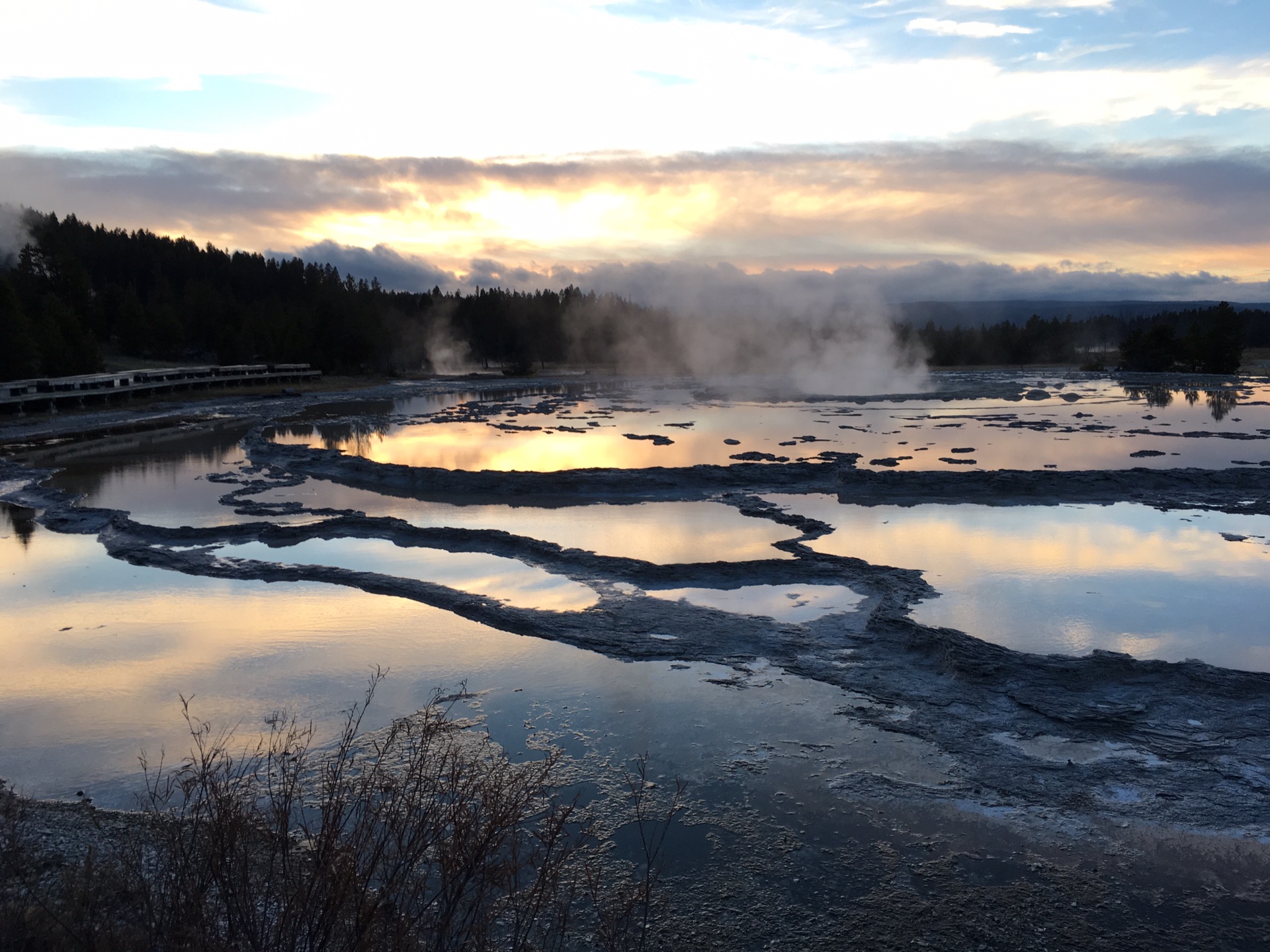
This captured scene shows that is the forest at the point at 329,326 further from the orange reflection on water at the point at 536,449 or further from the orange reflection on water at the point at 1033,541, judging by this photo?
the orange reflection on water at the point at 1033,541

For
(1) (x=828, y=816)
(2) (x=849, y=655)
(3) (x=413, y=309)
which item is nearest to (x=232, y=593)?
(2) (x=849, y=655)

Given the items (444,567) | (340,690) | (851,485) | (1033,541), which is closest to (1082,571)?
(1033,541)

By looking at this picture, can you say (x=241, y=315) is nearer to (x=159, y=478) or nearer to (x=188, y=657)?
(x=159, y=478)

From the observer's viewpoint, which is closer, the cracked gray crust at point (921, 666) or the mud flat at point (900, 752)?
the mud flat at point (900, 752)

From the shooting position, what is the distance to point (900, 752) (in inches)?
244

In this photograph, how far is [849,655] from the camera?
7.95 m

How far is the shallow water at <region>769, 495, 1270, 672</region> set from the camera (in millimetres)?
8398

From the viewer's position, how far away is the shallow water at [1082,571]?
331 inches

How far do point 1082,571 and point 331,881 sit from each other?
33.0ft

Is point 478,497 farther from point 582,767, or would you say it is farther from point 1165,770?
point 1165,770

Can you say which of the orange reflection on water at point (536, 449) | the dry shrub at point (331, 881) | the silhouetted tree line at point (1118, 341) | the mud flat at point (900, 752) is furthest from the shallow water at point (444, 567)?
the silhouetted tree line at point (1118, 341)

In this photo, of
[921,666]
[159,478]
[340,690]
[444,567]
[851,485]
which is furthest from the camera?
[159,478]

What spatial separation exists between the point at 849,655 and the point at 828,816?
9.01 ft

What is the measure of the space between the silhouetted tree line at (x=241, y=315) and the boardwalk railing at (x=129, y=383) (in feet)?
9.60
